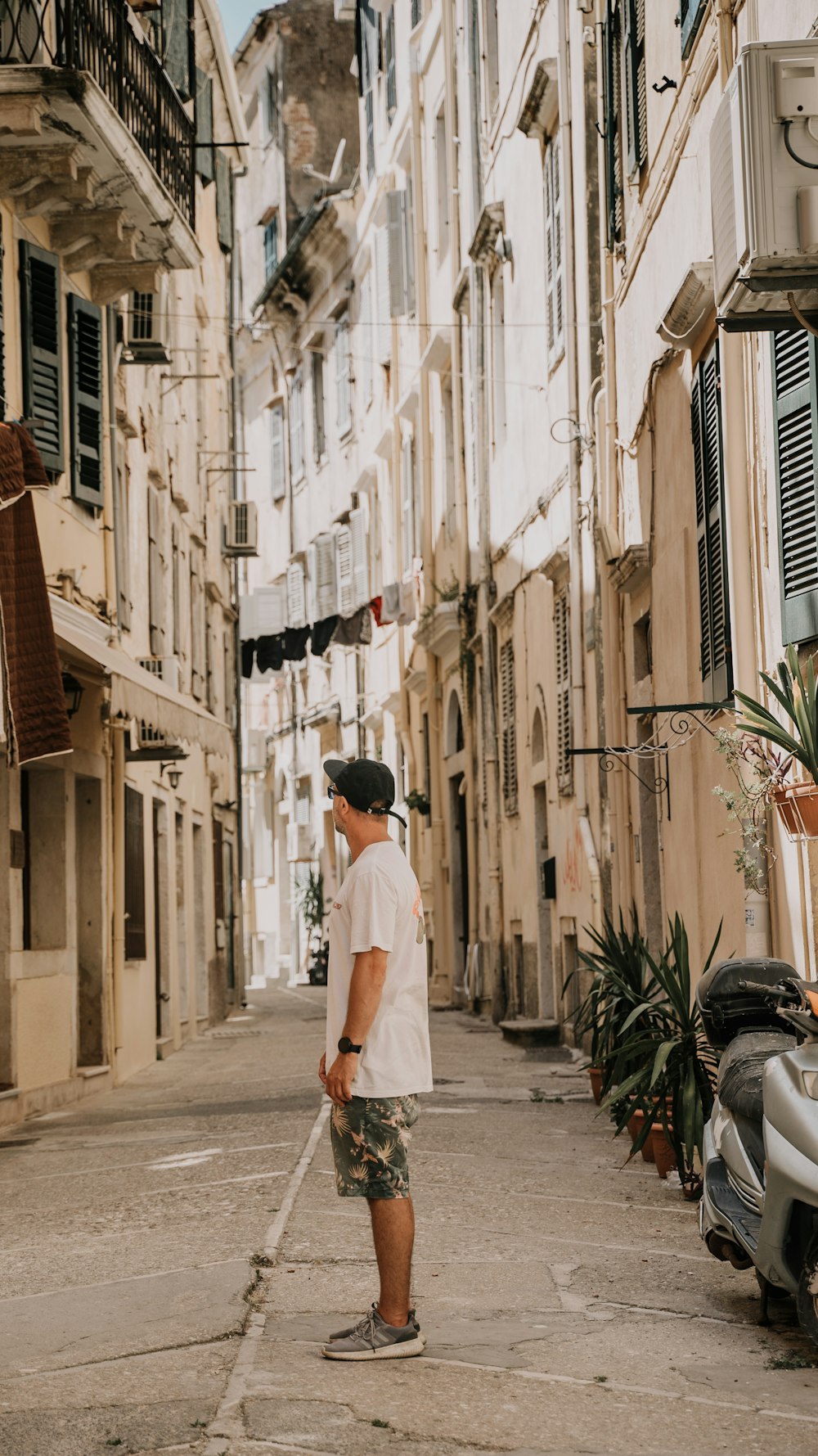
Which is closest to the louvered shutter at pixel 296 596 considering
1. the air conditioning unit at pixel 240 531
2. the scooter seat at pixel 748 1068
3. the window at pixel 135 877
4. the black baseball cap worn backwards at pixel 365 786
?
the air conditioning unit at pixel 240 531

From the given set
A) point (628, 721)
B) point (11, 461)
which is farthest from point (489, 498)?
point (11, 461)

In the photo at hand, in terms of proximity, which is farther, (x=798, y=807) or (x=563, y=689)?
(x=563, y=689)

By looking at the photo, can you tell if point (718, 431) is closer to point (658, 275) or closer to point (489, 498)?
point (658, 275)

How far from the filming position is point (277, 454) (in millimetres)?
42375

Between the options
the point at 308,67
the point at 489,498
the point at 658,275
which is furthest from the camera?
the point at 308,67

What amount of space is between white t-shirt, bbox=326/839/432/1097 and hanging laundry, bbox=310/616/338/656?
91.5 feet

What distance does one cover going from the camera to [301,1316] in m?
5.98

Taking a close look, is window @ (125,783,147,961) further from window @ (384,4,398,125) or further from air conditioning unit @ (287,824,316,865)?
air conditioning unit @ (287,824,316,865)

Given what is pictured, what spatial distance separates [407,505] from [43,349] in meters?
15.6

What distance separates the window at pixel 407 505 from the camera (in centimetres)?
2917

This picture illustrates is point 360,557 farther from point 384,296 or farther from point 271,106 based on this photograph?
point 271,106

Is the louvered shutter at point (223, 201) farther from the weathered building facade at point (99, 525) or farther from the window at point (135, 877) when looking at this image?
the window at point (135, 877)

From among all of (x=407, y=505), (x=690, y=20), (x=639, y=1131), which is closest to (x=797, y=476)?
(x=690, y=20)

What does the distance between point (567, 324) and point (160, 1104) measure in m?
7.48
